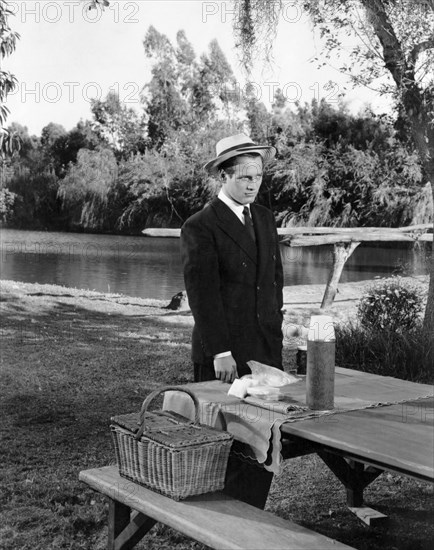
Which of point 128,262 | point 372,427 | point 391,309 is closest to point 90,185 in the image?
point 128,262

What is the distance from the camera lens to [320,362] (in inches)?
93.4

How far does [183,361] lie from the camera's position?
25.4 feet

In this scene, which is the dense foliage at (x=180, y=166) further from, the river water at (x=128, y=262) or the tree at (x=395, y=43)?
the tree at (x=395, y=43)

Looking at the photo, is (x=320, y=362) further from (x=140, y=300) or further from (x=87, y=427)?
(x=140, y=300)

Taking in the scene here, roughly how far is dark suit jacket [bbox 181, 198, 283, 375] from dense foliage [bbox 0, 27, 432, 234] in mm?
6480

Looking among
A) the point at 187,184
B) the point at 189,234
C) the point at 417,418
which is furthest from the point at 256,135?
the point at 417,418

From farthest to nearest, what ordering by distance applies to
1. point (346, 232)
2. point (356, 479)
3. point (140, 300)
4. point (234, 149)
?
point (140, 300) < point (346, 232) < point (356, 479) < point (234, 149)

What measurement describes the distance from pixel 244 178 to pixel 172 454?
3.56 feet

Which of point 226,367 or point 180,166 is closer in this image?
point 226,367

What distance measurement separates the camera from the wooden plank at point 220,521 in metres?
2.13

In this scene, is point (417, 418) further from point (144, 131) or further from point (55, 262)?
point (55, 262)

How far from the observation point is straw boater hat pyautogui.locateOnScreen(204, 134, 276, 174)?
2916 millimetres

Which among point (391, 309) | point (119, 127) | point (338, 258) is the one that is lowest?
point (391, 309)

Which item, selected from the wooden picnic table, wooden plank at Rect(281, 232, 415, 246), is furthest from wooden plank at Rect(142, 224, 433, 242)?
the wooden picnic table
